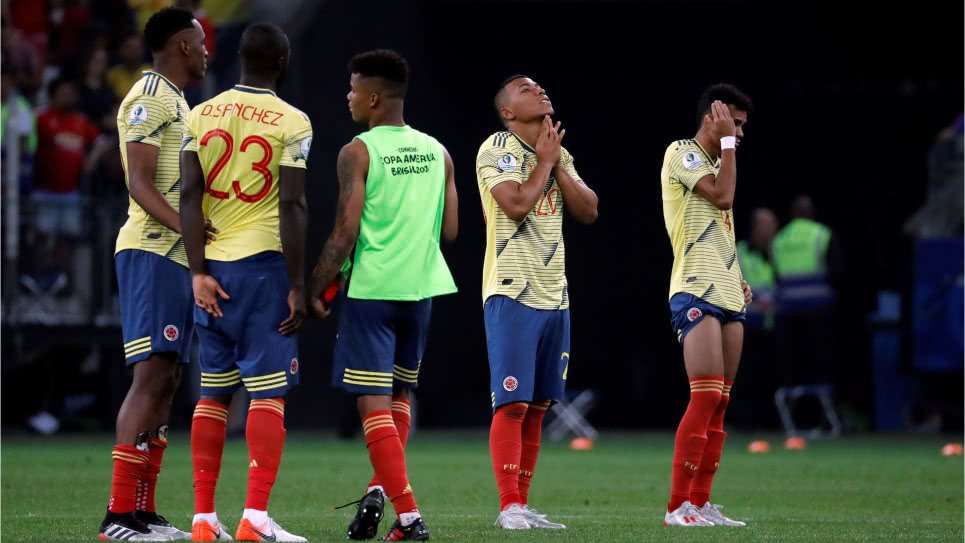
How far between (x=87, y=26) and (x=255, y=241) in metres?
12.7

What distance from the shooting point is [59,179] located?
16953mm

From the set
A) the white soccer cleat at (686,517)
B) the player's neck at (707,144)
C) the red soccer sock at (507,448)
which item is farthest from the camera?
the player's neck at (707,144)

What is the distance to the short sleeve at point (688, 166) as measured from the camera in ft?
28.9

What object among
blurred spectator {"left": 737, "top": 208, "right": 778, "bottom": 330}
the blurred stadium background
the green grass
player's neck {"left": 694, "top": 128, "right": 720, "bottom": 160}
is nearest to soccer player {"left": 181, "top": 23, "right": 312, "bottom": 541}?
the green grass

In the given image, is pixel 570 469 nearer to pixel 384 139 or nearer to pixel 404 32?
pixel 384 139

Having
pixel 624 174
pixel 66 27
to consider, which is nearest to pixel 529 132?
pixel 624 174

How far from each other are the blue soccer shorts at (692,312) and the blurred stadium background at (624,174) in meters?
8.61

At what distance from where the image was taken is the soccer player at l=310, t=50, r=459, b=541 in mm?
7363

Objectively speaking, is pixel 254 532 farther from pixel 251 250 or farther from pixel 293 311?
pixel 251 250

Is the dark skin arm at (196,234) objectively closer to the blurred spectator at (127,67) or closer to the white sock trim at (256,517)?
the white sock trim at (256,517)

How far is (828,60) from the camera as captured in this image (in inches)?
789

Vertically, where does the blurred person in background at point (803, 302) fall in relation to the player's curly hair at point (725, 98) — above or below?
below

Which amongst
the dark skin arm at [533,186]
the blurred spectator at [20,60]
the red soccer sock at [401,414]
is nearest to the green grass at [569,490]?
the red soccer sock at [401,414]

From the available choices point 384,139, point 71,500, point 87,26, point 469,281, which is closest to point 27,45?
point 87,26
